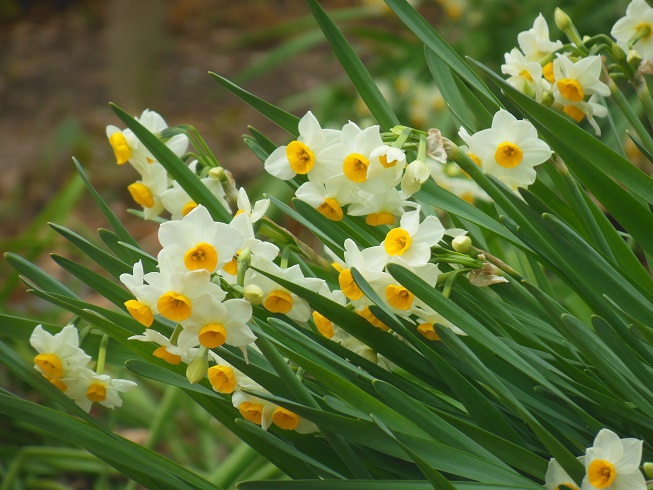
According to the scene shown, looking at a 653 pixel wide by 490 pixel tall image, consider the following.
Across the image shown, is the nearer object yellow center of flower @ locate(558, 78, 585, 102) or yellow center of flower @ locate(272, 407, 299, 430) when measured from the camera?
yellow center of flower @ locate(272, 407, 299, 430)

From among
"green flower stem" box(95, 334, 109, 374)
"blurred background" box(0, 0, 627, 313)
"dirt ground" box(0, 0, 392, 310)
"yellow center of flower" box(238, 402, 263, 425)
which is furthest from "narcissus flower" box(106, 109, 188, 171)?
"dirt ground" box(0, 0, 392, 310)

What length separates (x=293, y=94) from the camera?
4070mm

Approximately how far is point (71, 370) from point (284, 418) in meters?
0.20

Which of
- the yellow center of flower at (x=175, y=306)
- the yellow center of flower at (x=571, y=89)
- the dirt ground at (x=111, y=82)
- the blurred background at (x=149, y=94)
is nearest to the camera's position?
the yellow center of flower at (x=175, y=306)

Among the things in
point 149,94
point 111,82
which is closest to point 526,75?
point 149,94

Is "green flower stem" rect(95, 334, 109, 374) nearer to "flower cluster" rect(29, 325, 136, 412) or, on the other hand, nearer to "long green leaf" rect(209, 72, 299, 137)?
"flower cluster" rect(29, 325, 136, 412)

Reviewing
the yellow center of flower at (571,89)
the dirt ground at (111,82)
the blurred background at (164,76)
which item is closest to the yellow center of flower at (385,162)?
the yellow center of flower at (571,89)

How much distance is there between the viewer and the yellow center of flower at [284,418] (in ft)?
2.16

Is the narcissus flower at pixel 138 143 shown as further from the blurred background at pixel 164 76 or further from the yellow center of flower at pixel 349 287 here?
the blurred background at pixel 164 76

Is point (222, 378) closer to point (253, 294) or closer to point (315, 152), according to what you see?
point (253, 294)

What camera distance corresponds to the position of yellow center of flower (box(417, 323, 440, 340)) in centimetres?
66

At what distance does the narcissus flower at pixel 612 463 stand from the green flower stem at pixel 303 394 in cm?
18

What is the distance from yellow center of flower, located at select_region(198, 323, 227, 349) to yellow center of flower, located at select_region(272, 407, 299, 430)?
0.34ft

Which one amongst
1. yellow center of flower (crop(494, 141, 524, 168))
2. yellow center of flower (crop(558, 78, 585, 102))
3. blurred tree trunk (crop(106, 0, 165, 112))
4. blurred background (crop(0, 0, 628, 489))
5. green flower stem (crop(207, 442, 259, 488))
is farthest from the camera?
blurred tree trunk (crop(106, 0, 165, 112))
